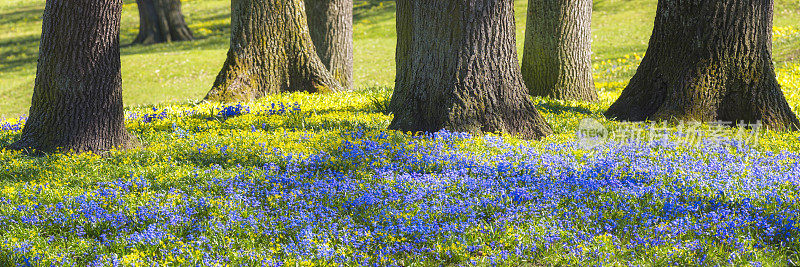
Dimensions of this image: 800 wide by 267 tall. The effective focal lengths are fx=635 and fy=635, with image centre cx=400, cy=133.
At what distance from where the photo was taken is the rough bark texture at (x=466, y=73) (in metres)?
6.95

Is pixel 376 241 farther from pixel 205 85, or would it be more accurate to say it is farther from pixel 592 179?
pixel 205 85

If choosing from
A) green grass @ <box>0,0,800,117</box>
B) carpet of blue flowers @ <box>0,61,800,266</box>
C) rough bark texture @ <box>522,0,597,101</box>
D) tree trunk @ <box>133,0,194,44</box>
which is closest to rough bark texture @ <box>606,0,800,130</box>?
carpet of blue flowers @ <box>0,61,800,266</box>

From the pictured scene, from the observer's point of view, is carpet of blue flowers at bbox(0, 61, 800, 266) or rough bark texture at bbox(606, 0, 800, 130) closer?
carpet of blue flowers at bbox(0, 61, 800, 266)

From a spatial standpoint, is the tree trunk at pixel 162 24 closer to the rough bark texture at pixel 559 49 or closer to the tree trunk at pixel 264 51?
the tree trunk at pixel 264 51

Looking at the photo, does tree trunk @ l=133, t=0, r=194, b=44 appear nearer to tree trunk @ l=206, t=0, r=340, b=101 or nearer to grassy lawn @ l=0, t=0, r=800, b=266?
tree trunk @ l=206, t=0, r=340, b=101

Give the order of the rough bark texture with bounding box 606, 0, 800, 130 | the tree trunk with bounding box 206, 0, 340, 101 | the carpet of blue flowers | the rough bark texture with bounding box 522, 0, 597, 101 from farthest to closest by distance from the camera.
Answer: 1. the rough bark texture with bounding box 522, 0, 597, 101
2. the tree trunk with bounding box 206, 0, 340, 101
3. the rough bark texture with bounding box 606, 0, 800, 130
4. the carpet of blue flowers

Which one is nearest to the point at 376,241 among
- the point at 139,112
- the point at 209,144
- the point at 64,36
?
the point at 209,144

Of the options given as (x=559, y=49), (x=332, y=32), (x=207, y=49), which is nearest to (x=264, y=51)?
(x=332, y=32)

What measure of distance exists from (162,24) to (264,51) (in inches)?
741

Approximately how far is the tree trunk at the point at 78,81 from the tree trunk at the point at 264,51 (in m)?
3.52

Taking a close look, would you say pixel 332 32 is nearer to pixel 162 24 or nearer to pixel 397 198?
pixel 397 198

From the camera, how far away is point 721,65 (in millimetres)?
7922

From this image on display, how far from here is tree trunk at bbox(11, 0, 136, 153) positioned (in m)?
6.75

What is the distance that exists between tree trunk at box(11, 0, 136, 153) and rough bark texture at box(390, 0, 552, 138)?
3.26 meters
